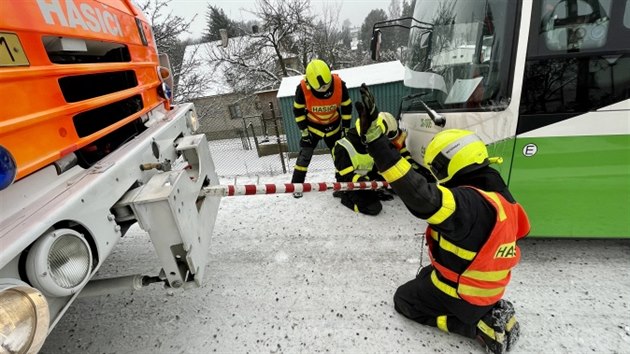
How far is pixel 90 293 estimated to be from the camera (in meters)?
1.88

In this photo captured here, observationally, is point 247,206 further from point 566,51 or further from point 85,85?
point 566,51

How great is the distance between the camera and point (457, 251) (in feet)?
6.03

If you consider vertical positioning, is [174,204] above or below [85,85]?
below

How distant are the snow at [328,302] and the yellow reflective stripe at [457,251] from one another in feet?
2.37

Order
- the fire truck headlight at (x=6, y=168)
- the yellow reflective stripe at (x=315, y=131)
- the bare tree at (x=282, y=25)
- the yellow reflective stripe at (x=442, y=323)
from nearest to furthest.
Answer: the fire truck headlight at (x=6, y=168) → the yellow reflective stripe at (x=442, y=323) → the yellow reflective stripe at (x=315, y=131) → the bare tree at (x=282, y=25)

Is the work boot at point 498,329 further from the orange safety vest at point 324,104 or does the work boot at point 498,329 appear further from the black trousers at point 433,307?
the orange safety vest at point 324,104

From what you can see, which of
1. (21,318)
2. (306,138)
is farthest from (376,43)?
(21,318)

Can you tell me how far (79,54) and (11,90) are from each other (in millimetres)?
860

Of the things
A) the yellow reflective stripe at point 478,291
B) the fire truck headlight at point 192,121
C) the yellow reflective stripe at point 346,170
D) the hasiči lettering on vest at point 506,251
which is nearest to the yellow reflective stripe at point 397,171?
the hasiči lettering on vest at point 506,251

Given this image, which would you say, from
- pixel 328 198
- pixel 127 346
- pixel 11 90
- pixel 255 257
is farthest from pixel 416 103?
pixel 127 346

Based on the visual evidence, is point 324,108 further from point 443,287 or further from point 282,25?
point 282,25

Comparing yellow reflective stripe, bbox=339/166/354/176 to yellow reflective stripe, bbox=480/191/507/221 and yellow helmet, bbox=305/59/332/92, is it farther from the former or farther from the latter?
yellow reflective stripe, bbox=480/191/507/221

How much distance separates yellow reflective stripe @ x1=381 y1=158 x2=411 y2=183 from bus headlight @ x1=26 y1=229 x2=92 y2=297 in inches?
58.3

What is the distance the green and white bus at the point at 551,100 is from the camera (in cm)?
218
